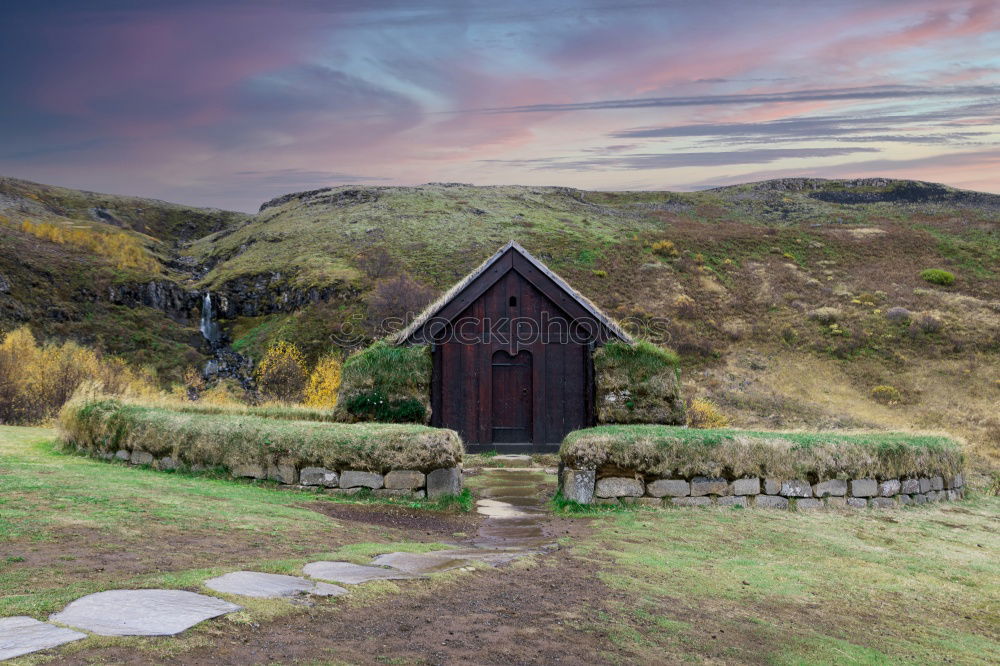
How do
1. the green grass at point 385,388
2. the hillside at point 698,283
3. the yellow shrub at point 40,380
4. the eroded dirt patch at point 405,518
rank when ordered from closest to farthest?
the eroded dirt patch at point 405,518 < the green grass at point 385,388 < the yellow shrub at point 40,380 < the hillside at point 698,283

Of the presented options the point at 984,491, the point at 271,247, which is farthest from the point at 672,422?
the point at 271,247

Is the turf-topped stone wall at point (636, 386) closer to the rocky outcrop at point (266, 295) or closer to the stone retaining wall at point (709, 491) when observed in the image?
the stone retaining wall at point (709, 491)

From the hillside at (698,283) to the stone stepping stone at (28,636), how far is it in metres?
39.0

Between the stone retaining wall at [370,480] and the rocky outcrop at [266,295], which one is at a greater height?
the rocky outcrop at [266,295]

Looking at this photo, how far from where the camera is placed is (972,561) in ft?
37.2

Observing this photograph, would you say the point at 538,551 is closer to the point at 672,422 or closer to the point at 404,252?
the point at 672,422

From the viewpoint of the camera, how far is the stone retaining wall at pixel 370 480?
42.2 ft

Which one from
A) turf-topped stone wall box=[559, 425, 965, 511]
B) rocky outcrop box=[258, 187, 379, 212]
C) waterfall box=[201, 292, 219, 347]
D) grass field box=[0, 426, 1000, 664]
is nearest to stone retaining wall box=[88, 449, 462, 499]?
grass field box=[0, 426, 1000, 664]

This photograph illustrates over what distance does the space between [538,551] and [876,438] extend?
917 centimetres

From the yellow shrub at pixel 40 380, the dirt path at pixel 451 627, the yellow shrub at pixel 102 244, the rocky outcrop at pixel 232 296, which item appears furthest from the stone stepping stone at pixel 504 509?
the yellow shrub at pixel 102 244

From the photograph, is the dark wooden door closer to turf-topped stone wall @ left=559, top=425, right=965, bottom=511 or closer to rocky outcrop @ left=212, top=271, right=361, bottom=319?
turf-topped stone wall @ left=559, top=425, right=965, bottom=511

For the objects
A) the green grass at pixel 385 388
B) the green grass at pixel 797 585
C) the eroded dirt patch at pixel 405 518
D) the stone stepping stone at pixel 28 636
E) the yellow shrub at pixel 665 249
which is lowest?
the green grass at pixel 797 585

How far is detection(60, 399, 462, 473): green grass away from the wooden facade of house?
8.02 metres

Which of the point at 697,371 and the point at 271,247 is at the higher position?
the point at 271,247
